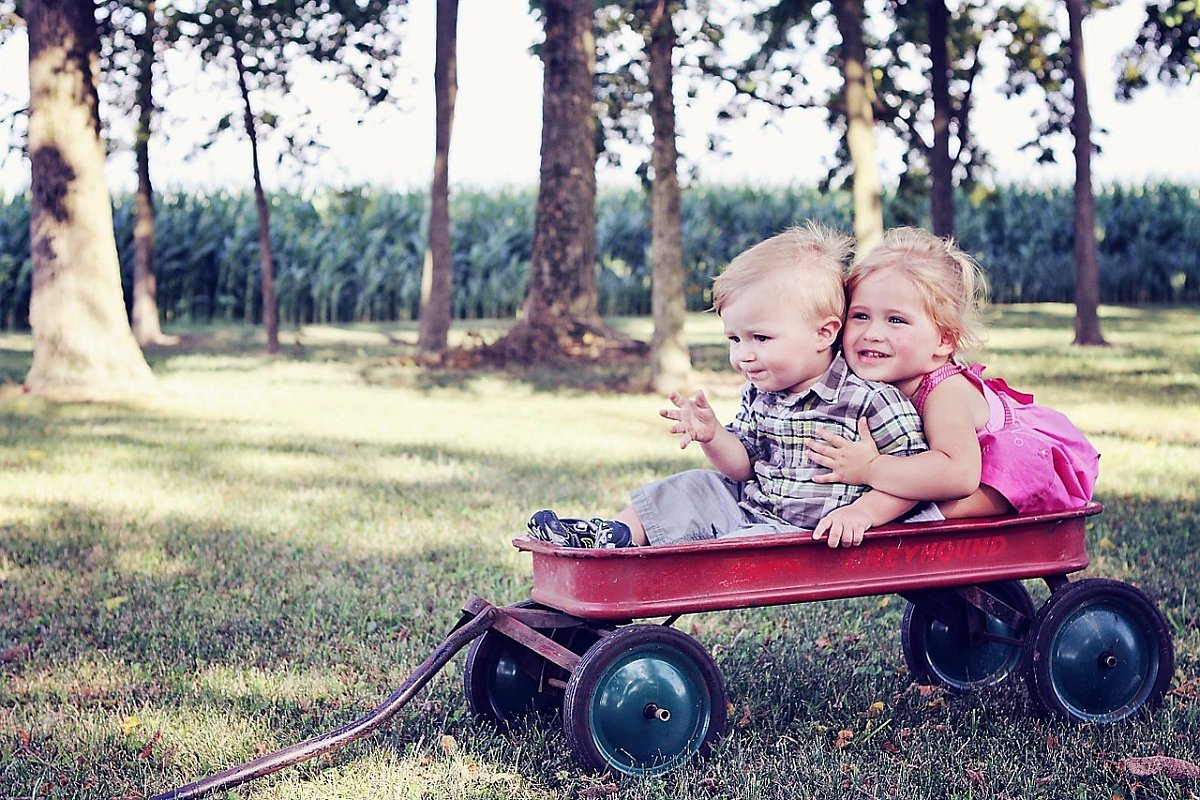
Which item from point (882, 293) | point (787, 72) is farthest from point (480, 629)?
point (787, 72)

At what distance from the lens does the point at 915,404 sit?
360 cm

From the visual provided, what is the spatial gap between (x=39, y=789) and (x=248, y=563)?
90.4 inches

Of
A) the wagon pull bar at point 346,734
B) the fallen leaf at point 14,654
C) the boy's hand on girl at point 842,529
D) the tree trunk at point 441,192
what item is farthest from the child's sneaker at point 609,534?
the tree trunk at point 441,192

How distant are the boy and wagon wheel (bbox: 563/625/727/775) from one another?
0.30 m

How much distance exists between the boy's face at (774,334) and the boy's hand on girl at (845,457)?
204 mm

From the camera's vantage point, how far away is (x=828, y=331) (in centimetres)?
353

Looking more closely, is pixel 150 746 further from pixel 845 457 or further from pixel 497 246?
pixel 497 246

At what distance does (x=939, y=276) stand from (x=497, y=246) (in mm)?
22698

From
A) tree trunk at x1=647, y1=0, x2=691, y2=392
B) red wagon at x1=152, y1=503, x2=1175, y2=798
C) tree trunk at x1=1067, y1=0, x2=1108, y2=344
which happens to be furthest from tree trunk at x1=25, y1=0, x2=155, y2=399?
tree trunk at x1=1067, y1=0, x2=1108, y2=344

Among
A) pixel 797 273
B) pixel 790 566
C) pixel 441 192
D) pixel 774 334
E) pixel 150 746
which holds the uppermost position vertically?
pixel 441 192

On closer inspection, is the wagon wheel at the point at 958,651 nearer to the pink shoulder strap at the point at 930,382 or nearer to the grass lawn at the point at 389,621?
the grass lawn at the point at 389,621

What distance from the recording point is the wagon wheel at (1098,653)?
3664mm

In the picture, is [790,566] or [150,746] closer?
[790,566]

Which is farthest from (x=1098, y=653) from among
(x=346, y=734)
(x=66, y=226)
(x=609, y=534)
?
(x=66, y=226)
